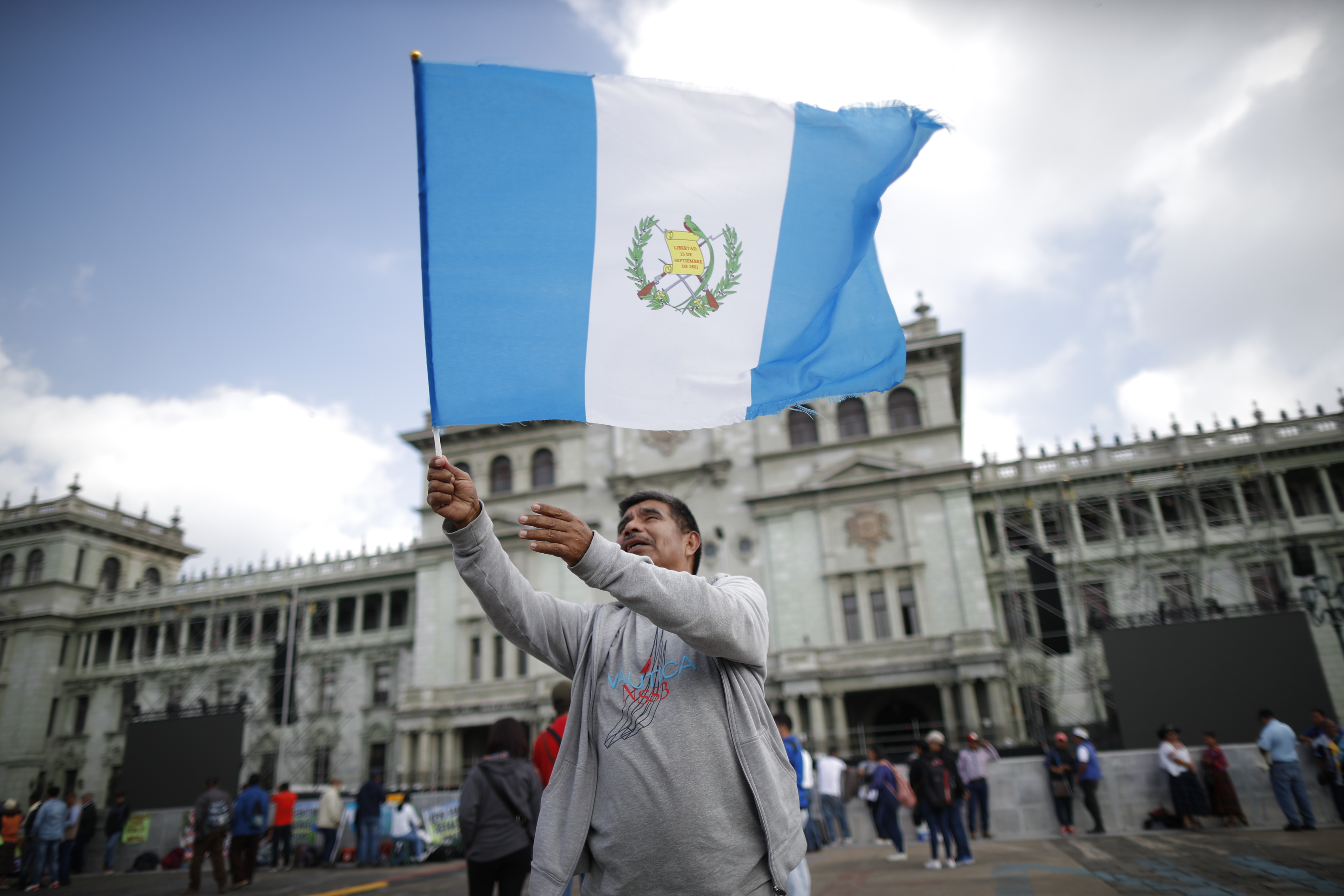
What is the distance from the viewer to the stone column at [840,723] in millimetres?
26641

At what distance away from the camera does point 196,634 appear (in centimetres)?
4391

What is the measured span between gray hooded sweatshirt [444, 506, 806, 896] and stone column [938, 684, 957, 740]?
26.1 meters

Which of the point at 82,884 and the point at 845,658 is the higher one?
the point at 845,658

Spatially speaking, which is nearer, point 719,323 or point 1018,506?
point 719,323

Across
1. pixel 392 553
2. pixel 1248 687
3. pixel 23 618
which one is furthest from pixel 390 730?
pixel 1248 687

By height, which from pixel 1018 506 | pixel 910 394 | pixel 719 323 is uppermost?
pixel 910 394

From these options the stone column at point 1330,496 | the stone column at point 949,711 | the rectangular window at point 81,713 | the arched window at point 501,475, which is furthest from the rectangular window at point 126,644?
the stone column at point 1330,496

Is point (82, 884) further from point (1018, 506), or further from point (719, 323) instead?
point (1018, 506)

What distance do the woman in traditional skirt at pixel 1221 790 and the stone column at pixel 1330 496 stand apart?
21.8m

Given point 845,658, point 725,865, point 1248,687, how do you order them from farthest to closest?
point 845,658, point 1248,687, point 725,865

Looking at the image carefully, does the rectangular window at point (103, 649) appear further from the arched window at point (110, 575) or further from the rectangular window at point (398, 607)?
the rectangular window at point (398, 607)

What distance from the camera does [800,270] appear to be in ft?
13.4

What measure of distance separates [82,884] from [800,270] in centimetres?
1670

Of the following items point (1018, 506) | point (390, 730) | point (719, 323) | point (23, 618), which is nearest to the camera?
point (719, 323)
